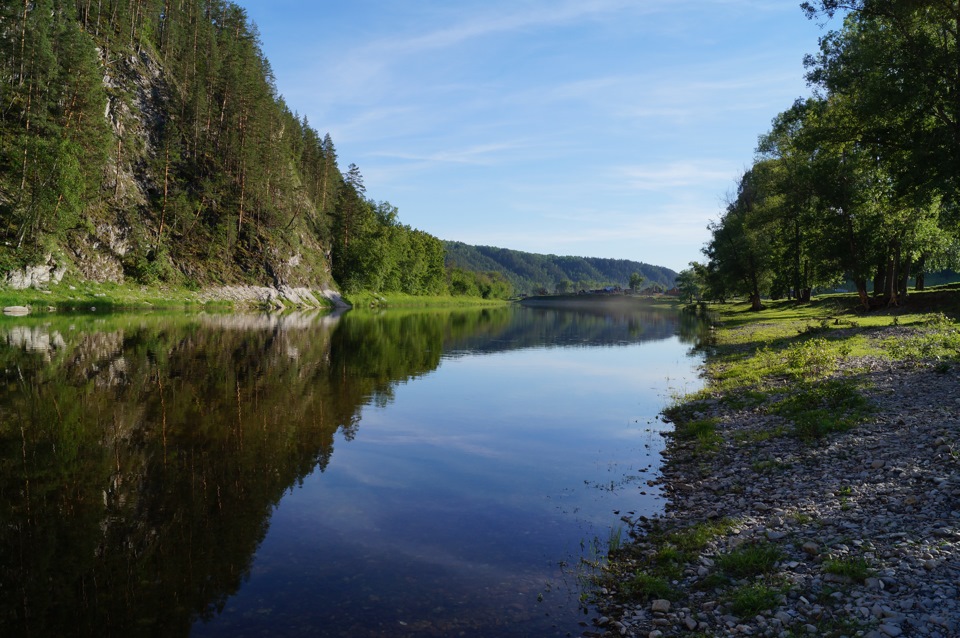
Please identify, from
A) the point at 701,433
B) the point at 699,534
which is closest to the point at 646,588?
the point at 699,534

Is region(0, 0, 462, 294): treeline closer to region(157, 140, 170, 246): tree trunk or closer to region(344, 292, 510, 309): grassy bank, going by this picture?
region(157, 140, 170, 246): tree trunk

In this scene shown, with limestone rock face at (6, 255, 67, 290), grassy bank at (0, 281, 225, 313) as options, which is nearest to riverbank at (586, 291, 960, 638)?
grassy bank at (0, 281, 225, 313)

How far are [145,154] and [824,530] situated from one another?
9709 centimetres

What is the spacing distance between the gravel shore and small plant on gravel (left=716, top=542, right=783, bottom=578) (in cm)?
11

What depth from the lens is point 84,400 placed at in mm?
20469

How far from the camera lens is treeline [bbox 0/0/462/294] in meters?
59.6

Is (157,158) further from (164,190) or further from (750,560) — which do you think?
(750,560)

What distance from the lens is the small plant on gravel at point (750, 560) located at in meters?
8.71

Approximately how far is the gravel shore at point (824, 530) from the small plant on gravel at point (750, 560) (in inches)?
4.5

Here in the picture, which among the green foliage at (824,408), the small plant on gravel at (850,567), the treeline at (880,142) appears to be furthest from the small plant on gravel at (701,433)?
the treeline at (880,142)

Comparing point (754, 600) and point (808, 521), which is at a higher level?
point (808, 521)

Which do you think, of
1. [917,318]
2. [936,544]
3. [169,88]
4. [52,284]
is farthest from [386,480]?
[169,88]

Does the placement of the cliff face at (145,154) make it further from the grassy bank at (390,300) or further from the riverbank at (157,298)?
the grassy bank at (390,300)

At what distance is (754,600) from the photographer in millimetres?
7680
